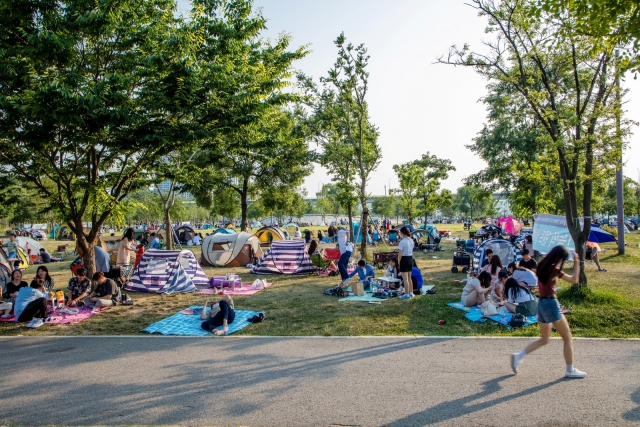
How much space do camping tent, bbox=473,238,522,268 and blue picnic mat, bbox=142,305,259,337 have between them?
292 inches

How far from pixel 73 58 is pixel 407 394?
31.4 feet

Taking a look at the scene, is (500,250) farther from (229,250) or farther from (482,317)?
(229,250)

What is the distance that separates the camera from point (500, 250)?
14.1 m

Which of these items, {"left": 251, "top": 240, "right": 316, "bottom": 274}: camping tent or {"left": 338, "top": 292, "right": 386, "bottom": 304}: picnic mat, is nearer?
{"left": 338, "top": 292, "right": 386, "bottom": 304}: picnic mat

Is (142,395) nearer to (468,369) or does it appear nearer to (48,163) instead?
(468,369)

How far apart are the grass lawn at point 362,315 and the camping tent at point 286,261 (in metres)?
3.05

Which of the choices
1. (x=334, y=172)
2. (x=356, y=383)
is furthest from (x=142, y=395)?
(x=334, y=172)

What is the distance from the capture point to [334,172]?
82.2 feet

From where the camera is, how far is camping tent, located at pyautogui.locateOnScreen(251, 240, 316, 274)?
53.3 ft

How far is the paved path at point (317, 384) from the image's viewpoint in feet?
15.4

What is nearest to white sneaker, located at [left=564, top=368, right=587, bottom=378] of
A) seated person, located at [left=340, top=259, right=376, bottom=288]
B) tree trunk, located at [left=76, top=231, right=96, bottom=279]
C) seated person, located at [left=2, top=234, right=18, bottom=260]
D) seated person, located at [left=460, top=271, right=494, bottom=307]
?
seated person, located at [left=460, top=271, right=494, bottom=307]

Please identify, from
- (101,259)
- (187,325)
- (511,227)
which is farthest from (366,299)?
(511,227)

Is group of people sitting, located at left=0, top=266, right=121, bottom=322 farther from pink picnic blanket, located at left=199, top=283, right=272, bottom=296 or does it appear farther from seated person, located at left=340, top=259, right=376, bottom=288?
seated person, located at left=340, top=259, right=376, bottom=288

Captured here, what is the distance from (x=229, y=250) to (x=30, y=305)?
1032 centimetres
